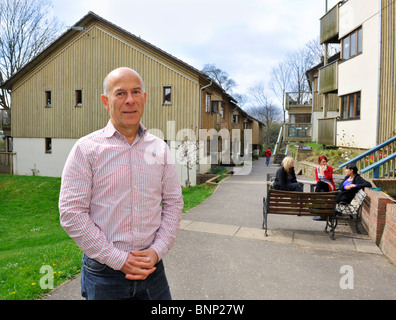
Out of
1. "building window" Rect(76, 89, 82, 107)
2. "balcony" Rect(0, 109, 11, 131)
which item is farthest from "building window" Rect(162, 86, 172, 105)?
"balcony" Rect(0, 109, 11, 131)

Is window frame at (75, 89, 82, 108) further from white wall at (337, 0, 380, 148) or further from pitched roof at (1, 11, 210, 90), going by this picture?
white wall at (337, 0, 380, 148)

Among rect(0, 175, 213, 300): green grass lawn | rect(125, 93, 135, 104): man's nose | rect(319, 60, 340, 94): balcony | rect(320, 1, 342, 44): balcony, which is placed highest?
rect(320, 1, 342, 44): balcony

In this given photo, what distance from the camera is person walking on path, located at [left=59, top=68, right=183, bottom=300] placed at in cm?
184

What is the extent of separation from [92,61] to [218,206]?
16.1m

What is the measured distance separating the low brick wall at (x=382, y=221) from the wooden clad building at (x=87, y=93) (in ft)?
43.9

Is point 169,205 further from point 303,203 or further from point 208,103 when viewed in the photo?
point 208,103

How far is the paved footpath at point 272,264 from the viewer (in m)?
3.73

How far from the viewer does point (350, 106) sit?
16500 mm

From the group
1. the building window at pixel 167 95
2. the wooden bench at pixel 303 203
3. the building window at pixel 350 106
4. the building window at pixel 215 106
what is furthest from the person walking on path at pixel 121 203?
the building window at pixel 215 106

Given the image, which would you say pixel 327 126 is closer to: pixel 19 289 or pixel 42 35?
pixel 19 289

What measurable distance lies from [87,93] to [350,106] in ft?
53.8

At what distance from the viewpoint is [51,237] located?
28.9ft

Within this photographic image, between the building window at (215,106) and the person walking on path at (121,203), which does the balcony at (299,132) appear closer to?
the building window at (215,106)
